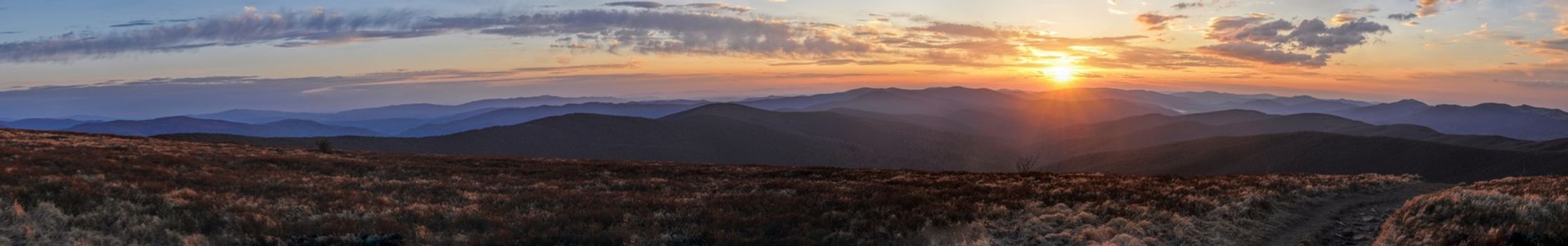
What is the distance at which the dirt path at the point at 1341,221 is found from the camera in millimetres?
18062

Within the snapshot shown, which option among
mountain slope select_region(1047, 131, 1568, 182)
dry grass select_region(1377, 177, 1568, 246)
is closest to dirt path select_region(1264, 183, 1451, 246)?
dry grass select_region(1377, 177, 1568, 246)

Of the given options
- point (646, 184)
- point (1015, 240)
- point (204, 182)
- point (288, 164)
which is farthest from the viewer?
point (288, 164)

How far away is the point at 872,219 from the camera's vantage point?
19.8m

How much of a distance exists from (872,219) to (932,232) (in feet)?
6.74

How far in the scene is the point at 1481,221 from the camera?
16.4m

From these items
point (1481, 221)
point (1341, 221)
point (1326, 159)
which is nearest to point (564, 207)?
point (1341, 221)

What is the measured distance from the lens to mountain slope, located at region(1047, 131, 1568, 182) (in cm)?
10675

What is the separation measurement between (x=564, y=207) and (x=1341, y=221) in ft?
69.5

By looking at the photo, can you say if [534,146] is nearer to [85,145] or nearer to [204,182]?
[85,145]

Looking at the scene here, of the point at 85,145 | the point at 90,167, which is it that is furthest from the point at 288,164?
the point at 85,145

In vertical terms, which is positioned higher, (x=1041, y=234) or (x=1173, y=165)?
(x=1041, y=234)

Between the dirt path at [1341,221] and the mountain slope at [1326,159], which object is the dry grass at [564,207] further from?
the mountain slope at [1326,159]

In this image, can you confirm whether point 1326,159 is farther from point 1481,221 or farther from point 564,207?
point 564,207

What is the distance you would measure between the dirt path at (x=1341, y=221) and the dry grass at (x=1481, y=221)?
0.67m
